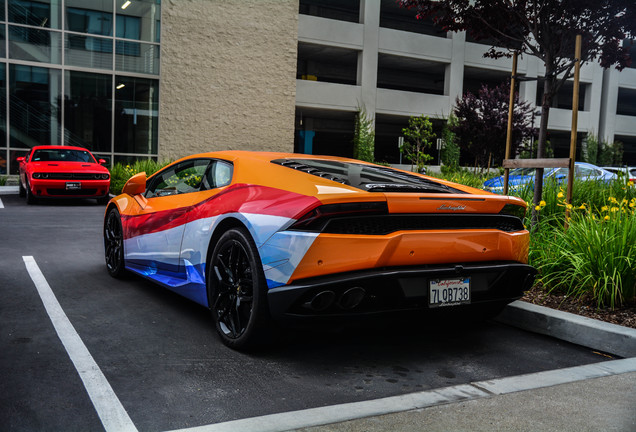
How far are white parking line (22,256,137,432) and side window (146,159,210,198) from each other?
53.0 inches

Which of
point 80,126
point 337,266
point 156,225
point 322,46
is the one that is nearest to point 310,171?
point 337,266

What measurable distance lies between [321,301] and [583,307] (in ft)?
8.68

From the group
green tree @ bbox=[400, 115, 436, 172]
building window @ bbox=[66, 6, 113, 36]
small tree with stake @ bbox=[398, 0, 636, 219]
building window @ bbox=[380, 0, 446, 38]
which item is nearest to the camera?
small tree with stake @ bbox=[398, 0, 636, 219]

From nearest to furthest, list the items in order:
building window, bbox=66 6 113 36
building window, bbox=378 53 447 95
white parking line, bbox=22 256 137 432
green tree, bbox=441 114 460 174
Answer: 1. white parking line, bbox=22 256 137 432
2. building window, bbox=66 6 113 36
3. green tree, bbox=441 114 460 174
4. building window, bbox=378 53 447 95

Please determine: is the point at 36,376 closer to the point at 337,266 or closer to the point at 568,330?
the point at 337,266

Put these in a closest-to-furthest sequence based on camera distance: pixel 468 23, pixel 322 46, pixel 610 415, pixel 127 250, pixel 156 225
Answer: pixel 610 415 < pixel 156 225 < pixel 127 250 < pixel 468 23 < pixel 322 46

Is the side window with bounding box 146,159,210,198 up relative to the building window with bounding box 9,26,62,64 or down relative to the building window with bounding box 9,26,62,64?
down

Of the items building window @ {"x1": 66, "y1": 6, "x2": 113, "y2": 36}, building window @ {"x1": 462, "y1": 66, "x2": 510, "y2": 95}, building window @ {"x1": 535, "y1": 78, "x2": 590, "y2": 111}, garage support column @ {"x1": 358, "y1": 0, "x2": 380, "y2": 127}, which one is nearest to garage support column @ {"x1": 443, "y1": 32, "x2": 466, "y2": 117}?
building window @ {"x1": 462, "y1": 66, "x2": 510, "y2": 95}

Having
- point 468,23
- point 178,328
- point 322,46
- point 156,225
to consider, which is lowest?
point 178,328

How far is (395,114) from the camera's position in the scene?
30484 mm

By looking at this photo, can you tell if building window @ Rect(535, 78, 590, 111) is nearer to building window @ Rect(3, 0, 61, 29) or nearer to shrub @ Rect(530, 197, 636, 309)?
building window @ Rect(3, 0, 61, 29)

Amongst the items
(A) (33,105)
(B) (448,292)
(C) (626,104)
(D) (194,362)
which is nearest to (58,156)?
(A) (33,105)

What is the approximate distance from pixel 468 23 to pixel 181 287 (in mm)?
5413

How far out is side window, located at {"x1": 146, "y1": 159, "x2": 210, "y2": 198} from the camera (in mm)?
5103
